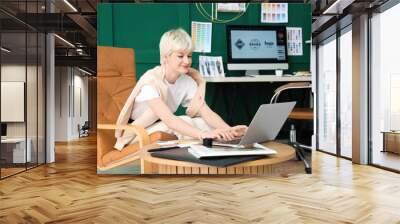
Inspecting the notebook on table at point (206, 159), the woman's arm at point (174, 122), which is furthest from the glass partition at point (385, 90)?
the notebook on table at point (206, 159)

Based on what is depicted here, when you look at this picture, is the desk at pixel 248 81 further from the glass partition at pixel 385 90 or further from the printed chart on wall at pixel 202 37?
the glass partition at pixel 385 90

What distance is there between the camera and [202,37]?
3314 mm

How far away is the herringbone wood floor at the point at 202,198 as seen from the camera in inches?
117

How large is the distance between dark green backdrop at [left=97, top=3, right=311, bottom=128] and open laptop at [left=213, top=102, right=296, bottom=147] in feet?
5.50

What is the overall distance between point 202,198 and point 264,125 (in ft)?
7.71

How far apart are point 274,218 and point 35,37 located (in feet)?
14.4

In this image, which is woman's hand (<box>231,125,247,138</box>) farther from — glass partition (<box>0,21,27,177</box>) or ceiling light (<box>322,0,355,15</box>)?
glass partition (<box>0,21,27,177</box>)

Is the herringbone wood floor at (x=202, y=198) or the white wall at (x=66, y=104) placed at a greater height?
A: the white wall at (x=66, y=104)

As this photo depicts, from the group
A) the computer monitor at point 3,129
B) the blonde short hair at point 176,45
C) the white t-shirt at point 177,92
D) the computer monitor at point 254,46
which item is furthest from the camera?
the computer monitor at point 3,129

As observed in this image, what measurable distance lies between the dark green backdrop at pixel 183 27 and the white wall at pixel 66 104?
995cm

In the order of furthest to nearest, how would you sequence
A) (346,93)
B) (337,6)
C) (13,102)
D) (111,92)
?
(346,93), (13,102), (337,6), (111,92)

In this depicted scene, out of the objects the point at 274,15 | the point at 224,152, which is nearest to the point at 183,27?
the point at 274,15

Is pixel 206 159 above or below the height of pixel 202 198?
above

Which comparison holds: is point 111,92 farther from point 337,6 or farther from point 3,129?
point 337,6
